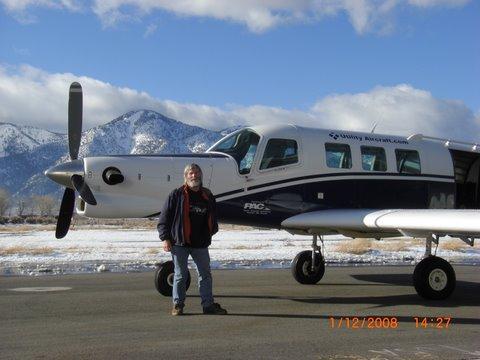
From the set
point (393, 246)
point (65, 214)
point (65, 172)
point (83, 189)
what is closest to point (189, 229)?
point (83, 189)

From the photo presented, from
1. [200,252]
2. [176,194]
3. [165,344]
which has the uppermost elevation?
[176,194]

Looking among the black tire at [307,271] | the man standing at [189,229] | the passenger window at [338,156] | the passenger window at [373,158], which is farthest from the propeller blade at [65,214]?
the passenger window at [373,158]

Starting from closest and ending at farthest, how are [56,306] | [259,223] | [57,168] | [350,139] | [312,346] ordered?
[312,346], [56,306], [57,168], [259,223], [350,139]

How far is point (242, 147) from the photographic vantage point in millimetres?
10695

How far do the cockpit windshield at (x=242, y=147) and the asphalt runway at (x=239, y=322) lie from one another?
7.46ft

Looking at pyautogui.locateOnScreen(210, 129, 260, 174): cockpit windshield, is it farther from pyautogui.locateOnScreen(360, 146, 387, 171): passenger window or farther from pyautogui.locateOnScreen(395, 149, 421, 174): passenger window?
pyautogui.locateOnScreen(395, 149, 421, 174): passenger window

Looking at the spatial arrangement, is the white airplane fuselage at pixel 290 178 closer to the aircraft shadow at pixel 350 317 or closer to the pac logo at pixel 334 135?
the pac logo at pixel 334 135

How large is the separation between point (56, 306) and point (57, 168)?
2.45 m

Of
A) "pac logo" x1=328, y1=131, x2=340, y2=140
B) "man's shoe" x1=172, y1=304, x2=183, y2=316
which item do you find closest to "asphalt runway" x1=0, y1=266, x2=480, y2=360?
"man's shoe" x1=172, y1=304, x2=183, y2=316

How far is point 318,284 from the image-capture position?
469 inches

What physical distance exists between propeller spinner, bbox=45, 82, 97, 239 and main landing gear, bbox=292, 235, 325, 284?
15.1ft

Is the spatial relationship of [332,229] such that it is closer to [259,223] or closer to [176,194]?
[259,223]

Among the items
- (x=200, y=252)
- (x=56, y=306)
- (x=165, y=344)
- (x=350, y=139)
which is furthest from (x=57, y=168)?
(x=350, y=139)

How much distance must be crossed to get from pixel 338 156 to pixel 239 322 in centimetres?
495
